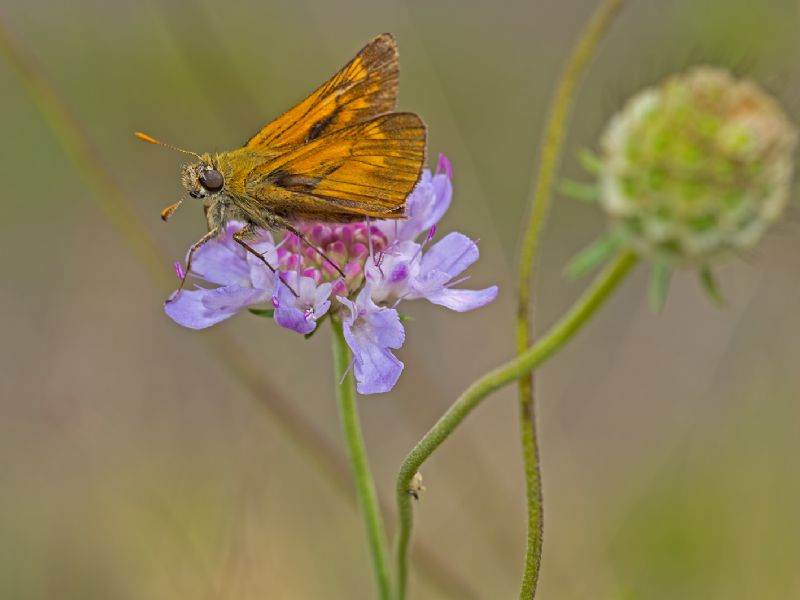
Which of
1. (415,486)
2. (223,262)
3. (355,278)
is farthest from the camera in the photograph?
(223,262)

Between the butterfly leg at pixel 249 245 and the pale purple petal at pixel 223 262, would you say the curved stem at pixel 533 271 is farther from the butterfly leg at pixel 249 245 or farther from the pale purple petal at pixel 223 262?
the pale purple petal at pixel 223 262

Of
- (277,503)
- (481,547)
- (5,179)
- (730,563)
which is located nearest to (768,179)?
(730,563)

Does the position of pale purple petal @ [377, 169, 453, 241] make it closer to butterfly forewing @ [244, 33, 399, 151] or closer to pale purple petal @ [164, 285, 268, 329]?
butterfly forewing @ [244, 33, 399, 151]

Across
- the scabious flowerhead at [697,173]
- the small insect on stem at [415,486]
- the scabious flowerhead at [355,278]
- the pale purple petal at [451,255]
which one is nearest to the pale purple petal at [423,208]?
the scabious flowerhead at [355,278]

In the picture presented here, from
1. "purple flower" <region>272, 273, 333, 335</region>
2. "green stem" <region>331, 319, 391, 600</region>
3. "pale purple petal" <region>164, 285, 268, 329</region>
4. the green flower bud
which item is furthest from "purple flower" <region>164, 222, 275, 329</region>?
the green flower bud

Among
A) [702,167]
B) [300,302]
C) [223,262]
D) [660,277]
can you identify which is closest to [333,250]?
[300,302]

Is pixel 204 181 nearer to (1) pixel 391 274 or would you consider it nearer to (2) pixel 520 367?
(1) pixel 391 274

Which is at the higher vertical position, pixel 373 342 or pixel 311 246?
pixel 311 246
